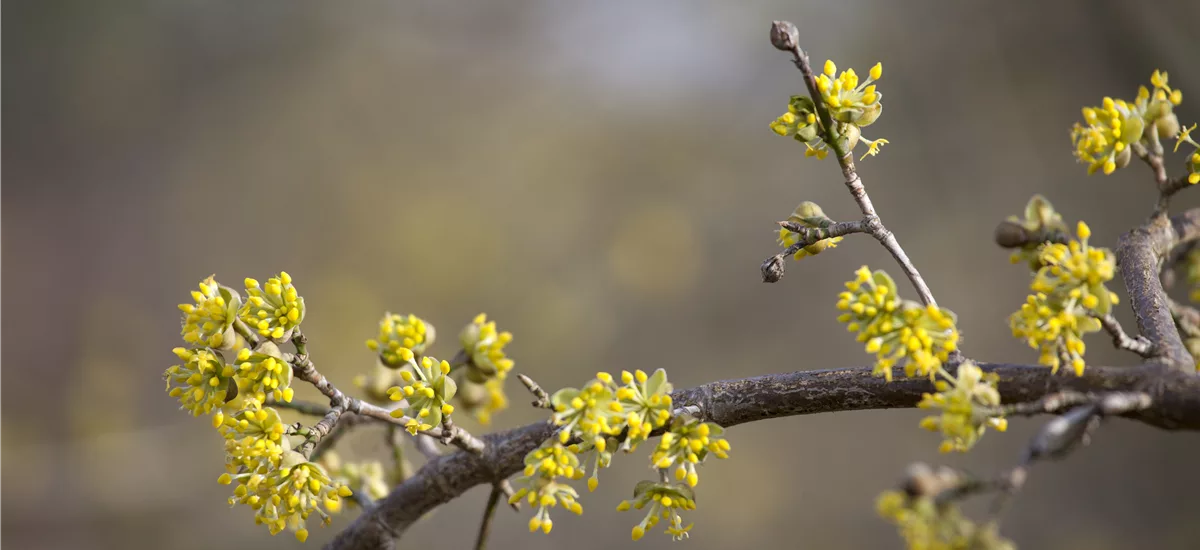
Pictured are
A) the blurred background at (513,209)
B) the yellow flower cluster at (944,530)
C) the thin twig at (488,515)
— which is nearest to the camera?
the yellow flower cluster at (944,530)

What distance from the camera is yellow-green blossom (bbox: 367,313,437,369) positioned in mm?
615

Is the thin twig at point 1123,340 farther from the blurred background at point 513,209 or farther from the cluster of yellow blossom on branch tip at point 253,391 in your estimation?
the blurred background at point 513,209

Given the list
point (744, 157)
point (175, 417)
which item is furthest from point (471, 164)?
point (175, 417)

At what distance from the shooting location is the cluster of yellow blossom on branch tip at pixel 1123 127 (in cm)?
52

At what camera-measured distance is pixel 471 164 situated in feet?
7.66

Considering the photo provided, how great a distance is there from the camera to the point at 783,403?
51 cm

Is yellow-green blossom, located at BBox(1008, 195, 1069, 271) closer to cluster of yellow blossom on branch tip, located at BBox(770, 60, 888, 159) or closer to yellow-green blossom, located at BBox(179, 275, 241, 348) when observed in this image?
cluster of yellow blossom on branch tip, located at BBox(770, 60, 888, 159)

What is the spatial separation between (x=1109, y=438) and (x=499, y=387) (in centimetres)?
176

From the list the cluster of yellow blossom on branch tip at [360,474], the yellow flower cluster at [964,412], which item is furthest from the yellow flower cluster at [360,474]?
the yellow flower cluster at [964,412]

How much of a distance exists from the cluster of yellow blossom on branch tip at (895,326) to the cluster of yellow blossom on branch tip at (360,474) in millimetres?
545

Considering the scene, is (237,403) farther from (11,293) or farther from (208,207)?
(11,293)

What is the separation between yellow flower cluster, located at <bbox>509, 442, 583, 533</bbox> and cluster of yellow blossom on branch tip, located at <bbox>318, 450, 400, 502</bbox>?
35 cm

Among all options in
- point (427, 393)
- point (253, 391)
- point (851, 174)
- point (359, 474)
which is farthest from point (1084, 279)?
point (359, 474)

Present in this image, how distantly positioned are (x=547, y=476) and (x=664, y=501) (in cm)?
8
